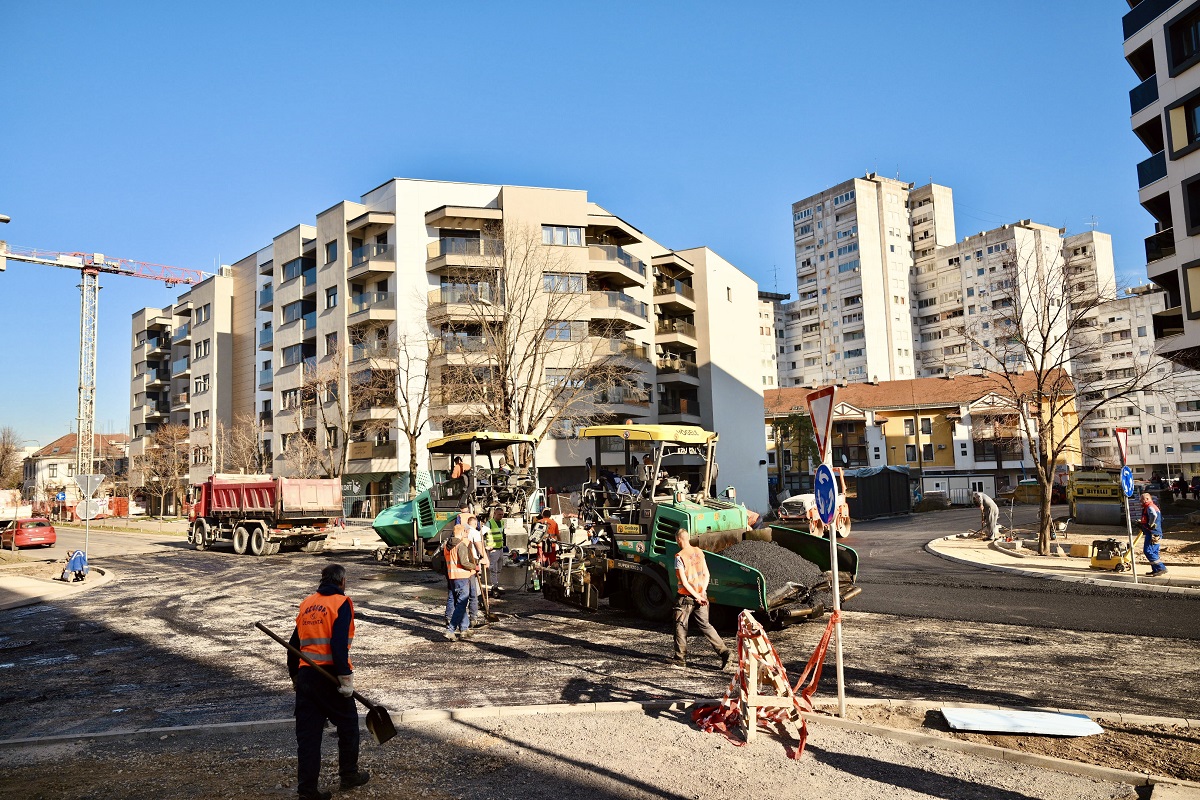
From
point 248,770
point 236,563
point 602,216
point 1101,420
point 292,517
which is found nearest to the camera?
point 248,770

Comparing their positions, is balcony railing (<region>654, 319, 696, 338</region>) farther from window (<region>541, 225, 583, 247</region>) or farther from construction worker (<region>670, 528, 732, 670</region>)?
construction worker (<region>670, 528, 732, 670</region>)

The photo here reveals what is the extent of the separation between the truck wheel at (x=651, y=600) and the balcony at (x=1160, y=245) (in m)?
24.9

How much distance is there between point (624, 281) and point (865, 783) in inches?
1836

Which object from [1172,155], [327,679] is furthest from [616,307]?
[327,679]

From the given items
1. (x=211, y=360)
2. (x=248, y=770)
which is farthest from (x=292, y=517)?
A: (x=211, y=360)

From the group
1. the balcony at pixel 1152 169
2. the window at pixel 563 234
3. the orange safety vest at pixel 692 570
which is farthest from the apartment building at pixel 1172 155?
the window at pixel 563 234

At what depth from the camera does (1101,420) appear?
82.9m

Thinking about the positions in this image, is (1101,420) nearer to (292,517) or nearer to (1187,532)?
(1187,532)

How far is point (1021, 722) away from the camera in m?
6.46

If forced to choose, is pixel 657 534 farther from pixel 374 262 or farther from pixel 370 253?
pixel 370 253

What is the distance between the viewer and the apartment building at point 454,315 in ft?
137

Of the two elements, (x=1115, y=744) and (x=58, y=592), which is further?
(x=58, y=592)

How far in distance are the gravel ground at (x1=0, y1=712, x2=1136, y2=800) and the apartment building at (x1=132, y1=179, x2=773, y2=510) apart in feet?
94.6

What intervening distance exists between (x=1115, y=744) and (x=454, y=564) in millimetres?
7862
